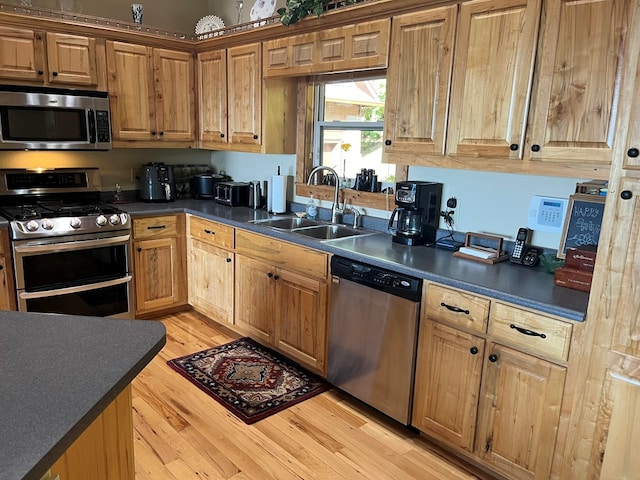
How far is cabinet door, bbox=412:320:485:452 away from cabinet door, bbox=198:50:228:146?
93.9 inches

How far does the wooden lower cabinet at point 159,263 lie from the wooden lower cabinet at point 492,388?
2.25 meters

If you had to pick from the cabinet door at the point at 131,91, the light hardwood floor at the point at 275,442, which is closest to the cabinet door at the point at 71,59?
the cabinet door at the point at 131,91

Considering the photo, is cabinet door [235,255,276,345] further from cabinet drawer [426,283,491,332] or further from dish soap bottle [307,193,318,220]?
cabinet drawer [426,283,491,332]

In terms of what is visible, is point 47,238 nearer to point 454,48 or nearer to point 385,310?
point 385,310

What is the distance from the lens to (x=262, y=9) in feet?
11.8

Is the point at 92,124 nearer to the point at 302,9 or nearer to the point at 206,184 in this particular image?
the point at 206,184

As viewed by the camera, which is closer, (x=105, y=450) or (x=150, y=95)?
(x=105, y=450)

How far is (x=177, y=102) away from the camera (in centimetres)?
394

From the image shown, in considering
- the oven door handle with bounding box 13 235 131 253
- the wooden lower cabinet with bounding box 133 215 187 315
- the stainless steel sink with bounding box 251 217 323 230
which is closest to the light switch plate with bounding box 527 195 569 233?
the stainless steel sink with bounding box 251 217 323 230

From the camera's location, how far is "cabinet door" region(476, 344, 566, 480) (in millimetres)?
1909

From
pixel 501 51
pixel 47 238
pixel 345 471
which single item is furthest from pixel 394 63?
pixel 47 238

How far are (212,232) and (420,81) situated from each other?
1.86 meters

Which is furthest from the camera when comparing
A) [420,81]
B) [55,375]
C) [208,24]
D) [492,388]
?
[208,24]

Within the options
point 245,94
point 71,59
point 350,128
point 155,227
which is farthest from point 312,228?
point 71,59
